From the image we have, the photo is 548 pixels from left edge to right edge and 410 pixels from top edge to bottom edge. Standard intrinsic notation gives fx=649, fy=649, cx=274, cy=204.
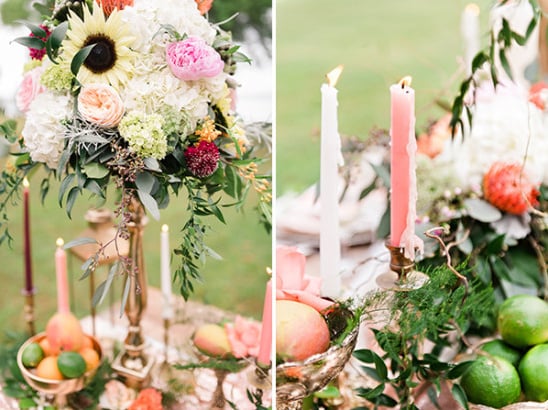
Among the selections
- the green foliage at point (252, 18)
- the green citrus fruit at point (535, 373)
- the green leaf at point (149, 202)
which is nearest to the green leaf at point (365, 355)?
the green citrus fruit at point (535, 373)

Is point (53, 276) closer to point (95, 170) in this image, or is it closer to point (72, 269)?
point (72, 269)

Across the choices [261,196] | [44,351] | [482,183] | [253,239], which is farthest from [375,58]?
[44,351]

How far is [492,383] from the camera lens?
848 millimetres

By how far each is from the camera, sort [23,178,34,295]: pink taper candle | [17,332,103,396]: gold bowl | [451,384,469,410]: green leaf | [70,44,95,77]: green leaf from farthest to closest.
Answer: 1. [23,178,34,295]: pink taper candle
2. [17,332,103,396]: gold bowl
3. [451,384,469,410]: green leaf
4. [70,44,95,77]: green leaf

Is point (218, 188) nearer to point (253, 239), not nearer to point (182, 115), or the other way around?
point (182, 115)

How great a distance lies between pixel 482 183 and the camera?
42.8 inches

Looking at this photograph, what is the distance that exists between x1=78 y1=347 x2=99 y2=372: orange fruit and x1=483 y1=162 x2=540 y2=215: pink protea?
71cm

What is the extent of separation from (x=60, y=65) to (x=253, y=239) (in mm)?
1475

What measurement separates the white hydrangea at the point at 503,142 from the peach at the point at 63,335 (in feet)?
2.29

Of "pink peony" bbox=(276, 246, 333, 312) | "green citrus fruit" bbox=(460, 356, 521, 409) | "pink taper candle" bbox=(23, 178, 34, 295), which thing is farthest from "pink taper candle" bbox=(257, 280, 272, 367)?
"pink taper candle" bbox=(23, 178, 34, 295)

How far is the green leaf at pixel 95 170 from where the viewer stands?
75 cm

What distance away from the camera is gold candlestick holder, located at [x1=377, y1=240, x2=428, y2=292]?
79 centimetres

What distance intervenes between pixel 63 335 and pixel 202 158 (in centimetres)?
48

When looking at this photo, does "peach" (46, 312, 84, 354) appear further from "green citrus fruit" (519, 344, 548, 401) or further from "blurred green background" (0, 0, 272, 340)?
"green citrus fruit" (519, 344, 548, 401)
